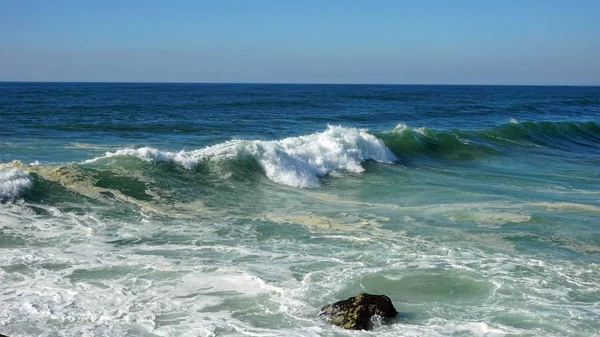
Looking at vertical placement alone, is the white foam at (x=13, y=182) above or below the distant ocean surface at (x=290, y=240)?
above

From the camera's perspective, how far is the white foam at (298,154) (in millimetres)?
17594

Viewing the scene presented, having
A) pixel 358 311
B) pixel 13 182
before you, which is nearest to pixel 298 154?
pixel 13 182

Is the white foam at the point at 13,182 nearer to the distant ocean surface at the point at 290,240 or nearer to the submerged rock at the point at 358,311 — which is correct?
the distant ocean surface at the point at 290,240

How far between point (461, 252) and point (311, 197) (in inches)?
217

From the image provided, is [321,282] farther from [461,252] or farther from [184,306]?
[461,252]

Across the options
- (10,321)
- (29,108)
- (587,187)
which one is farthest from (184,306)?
(29,108)

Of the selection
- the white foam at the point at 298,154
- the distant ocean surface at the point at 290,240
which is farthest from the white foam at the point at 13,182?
the white foam at the point at 298,154

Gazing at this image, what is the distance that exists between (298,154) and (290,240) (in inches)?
331

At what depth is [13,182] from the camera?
13688 millimetres

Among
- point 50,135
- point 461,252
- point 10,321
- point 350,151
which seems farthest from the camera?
point 50,135

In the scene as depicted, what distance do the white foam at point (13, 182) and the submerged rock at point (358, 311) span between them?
839 centimetres

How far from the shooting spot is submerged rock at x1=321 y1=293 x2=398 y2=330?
7367mm

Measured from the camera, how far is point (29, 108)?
132 feet

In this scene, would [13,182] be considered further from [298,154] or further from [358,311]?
[358,311]
